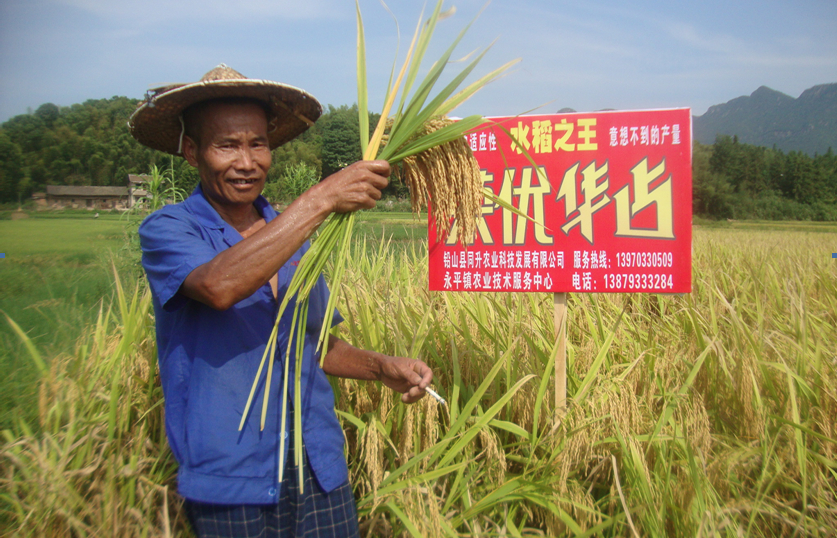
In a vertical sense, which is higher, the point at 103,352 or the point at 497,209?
the point at 497,209

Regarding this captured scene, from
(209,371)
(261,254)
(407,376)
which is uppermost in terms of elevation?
(261,254)

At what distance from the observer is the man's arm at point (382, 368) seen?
147 centimetres

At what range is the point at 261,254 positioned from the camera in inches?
41.9

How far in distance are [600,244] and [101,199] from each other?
3583 cm

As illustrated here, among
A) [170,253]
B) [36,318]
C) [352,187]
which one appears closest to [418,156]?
[352,187]

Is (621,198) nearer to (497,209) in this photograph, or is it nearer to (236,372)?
(497,209)

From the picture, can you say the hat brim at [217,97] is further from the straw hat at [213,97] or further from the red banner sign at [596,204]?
the red banner sign at [596,204]

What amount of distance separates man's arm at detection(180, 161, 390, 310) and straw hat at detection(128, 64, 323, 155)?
43 cm

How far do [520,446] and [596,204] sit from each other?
1136 millimetres

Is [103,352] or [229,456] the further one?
[103,352]

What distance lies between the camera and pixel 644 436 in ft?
5.84

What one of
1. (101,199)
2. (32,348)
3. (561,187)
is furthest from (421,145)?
(101,199)

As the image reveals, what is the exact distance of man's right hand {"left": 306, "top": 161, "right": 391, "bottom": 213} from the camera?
1130mm

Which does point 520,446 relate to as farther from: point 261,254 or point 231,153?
point 231,153
